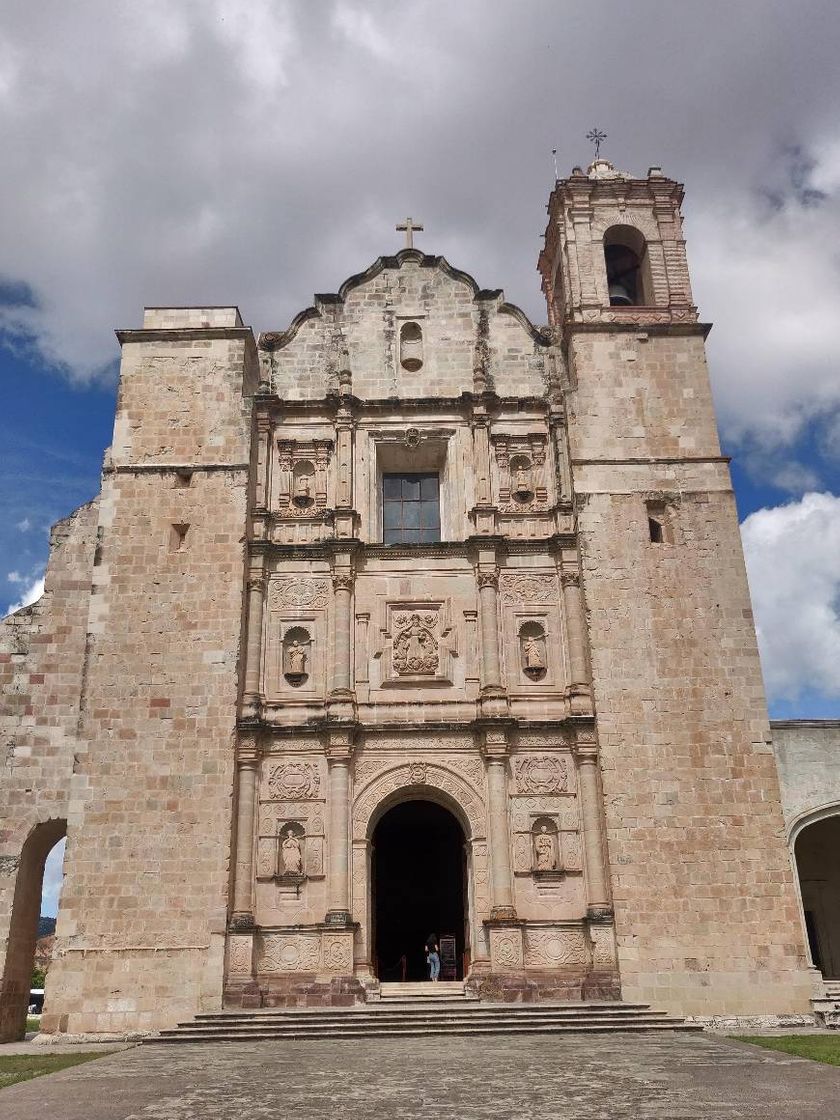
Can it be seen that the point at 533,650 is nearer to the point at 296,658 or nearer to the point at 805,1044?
→ the point at 296,658

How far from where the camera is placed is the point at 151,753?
16.1m

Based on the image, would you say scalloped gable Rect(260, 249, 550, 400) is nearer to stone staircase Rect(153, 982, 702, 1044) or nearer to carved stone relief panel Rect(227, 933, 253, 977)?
carved stone relief panel Rect(227, 933, 253, 977)

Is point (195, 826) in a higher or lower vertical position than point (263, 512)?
lower

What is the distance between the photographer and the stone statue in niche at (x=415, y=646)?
1730 cm

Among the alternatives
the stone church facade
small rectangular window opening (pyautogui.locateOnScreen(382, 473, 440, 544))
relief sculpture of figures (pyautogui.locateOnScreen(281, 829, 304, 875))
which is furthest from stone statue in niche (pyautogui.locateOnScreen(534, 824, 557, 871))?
small rectangular window opening (pyautogui.locateOnScreen(382, 473, 440, 544))

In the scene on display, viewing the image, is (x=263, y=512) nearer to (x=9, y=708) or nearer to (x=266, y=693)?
(x=266, y=693)

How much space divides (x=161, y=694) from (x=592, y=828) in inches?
297

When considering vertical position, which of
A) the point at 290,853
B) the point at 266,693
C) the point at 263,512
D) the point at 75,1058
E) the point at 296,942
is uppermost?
Result: the point at 263,512

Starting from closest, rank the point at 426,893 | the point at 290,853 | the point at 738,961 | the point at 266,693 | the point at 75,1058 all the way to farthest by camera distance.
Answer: the point at 75,1058 → the point at 738,961 → the point at 290,853 → the point at 266,693 → the point at 426,893

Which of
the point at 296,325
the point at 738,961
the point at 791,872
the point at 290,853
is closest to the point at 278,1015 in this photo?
the point at 290,853

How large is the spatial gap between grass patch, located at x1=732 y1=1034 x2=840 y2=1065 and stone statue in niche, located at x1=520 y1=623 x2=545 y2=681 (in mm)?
6574

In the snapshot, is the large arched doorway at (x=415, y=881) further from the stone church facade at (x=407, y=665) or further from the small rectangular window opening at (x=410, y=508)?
the small rectangular window opening at (x=410, y=508)

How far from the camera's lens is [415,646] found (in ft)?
57.3

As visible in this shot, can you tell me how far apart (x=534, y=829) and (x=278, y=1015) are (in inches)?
195
